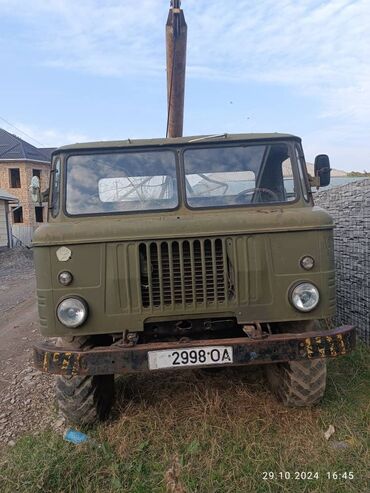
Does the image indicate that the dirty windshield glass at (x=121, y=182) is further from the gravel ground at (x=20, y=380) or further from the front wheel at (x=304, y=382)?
the gravel ground at (x=20, y=380)

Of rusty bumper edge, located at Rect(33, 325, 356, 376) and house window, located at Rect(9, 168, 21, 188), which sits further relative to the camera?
house window, located at Rect(9, 168, 21, 188)

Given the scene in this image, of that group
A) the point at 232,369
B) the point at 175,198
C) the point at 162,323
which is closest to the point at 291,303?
the point at 162,323

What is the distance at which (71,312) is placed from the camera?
3.25m

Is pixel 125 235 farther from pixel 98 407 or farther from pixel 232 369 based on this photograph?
pixel 232 369

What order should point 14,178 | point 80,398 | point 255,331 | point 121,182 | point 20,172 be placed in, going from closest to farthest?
point 255,331
point 80,398
point 121,182
point 20,172
point 14,178

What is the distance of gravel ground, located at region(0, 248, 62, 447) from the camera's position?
392cm

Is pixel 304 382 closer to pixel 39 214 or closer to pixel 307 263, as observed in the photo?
pixel 307 263

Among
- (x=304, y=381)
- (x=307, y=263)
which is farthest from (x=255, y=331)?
(x=304, y=381)

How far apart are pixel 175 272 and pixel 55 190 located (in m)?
1.35

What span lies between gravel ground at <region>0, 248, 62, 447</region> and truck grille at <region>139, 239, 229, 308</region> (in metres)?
1.61

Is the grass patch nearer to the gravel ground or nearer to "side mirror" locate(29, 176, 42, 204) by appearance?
the gravel ground

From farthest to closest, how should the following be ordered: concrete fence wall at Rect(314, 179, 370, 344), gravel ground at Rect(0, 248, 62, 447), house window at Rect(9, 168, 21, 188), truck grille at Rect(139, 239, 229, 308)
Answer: house window at Rect(9, 168, 21, 188) < concrete fence wall at Rect(314, 179, 370, 344) < gravel ground at Rect(0, 248, 62, 447) < truck grille at Rect(139, 239, 229, 308)
